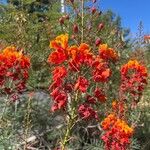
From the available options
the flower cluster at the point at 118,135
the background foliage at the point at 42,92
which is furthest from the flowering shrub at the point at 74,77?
the flower cluster at the point at 118,135

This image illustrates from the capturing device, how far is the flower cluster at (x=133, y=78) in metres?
6.61

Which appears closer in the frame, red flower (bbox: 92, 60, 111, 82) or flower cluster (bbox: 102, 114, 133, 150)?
red flower (bbox: 92, 60, 111, 82)

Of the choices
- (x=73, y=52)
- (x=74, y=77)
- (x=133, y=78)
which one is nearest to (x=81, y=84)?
(x=74, y=77)

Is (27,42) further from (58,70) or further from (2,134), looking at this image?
(58,70)

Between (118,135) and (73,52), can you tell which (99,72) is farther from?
(118,135)

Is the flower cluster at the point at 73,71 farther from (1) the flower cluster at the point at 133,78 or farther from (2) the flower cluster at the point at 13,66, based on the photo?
(1) the flower cluster at the point at 133,78

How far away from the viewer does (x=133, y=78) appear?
6668 mm

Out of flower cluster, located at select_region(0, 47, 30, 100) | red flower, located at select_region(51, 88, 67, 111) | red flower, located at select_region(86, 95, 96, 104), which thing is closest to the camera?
red flower, located at select_region(51, 88, 67, 111)

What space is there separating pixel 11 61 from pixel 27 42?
547 cm

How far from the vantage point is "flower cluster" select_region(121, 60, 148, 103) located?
260 inches

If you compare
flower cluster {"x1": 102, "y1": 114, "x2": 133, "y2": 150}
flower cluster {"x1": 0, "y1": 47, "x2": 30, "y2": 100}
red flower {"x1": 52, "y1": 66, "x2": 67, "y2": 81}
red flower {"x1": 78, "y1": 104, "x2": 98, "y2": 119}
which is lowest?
flower cluster {"x1": 102, "y1": 114, "x2": 133, "y2": 150}

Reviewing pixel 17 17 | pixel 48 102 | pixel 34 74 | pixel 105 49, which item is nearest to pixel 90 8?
pixel 105 49

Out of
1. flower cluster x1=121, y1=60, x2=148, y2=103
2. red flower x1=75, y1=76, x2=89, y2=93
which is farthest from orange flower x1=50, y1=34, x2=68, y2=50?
flower cluster x1=121, y1=60, x2=148, y2=103

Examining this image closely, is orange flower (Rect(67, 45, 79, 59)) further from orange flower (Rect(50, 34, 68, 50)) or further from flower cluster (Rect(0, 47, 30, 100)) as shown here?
flower cluster (Rect(0, 47, 30, 100))
